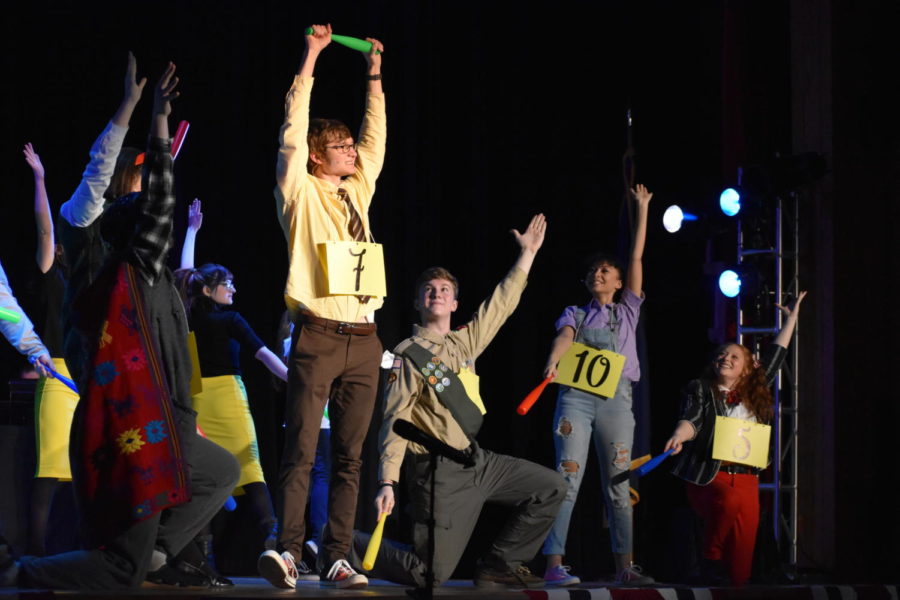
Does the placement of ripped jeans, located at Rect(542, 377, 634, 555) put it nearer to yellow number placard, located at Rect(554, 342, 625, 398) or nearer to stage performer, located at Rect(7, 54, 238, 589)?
yellow number placard, located at Rect(554, 342, 625, 398)

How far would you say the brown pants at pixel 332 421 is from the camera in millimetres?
3883

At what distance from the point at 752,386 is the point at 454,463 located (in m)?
1.69

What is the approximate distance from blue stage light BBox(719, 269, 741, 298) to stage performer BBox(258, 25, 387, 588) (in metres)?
2.53

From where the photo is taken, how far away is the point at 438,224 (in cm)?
630

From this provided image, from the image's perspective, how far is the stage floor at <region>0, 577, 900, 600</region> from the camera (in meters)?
3.48

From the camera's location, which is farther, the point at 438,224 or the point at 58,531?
the point at 438,224

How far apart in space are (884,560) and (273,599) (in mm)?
3924

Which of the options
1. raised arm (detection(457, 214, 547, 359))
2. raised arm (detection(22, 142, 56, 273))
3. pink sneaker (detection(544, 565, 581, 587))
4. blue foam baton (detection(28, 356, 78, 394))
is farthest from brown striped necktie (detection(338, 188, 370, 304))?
pink sneaker (detection(544, 565, 581, 587))

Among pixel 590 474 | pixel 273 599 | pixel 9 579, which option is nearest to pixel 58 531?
pixel 9 579

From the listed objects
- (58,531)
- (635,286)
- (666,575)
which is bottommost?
(666,575)

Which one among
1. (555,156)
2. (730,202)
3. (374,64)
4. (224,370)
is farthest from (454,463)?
(555,156)

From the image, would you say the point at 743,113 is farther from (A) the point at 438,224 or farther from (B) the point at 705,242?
(A) the point at 438,224

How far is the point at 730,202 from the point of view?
6.04 metres

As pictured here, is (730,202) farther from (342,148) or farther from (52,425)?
(52,425)
